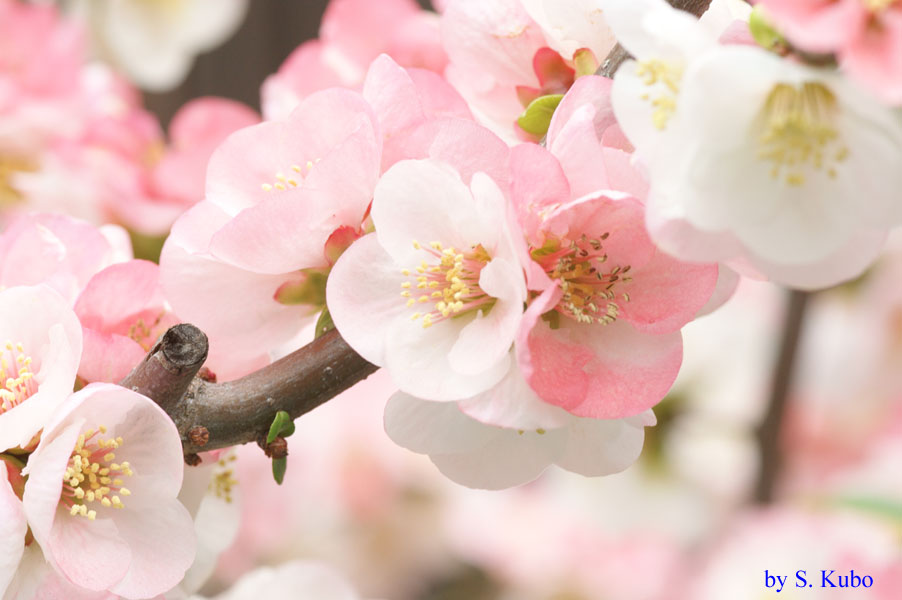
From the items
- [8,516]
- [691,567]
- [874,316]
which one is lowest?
[691,567]

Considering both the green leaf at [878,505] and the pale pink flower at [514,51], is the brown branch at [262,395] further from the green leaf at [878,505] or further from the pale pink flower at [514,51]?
the green leaf at [878,505]

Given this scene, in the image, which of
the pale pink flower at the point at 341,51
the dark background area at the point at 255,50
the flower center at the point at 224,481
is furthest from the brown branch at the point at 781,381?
the dark background area at the point at 255,50

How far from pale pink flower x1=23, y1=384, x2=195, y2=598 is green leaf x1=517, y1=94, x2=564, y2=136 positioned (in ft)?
0.41

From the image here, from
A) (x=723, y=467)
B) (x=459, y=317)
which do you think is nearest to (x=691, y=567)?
(x=723, y=467)

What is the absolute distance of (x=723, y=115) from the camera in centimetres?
20

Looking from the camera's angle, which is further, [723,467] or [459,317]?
[723,467]

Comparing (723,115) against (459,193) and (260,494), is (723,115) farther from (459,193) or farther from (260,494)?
(260,494)

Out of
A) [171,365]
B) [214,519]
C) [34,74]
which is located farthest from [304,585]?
[34,74]

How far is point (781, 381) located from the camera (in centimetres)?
73

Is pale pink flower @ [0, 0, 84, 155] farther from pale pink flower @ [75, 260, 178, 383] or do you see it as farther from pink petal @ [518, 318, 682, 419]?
pink petal @ [518, 318, 682, 419]

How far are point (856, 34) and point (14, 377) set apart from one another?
213mm

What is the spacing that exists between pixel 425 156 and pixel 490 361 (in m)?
0.06

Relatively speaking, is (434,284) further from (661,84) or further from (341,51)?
(341,51)

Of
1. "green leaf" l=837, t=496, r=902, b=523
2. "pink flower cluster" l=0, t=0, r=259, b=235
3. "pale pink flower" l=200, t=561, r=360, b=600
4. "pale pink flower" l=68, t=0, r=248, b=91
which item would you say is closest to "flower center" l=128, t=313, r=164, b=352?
"pale pink flower" l=200, t=561, r=360, b=600
